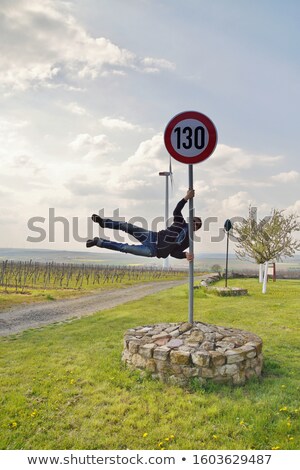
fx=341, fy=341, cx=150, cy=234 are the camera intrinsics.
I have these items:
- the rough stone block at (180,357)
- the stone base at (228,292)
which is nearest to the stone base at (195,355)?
the rough stone block at (180,357)

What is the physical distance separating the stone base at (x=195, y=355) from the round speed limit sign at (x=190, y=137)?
406 centimetres

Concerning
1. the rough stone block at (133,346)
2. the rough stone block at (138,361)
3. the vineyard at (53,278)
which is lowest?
the vineyard at (53,278)

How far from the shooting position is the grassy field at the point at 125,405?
514 centimetres

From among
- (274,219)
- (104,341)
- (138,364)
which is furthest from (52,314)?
(274,219)

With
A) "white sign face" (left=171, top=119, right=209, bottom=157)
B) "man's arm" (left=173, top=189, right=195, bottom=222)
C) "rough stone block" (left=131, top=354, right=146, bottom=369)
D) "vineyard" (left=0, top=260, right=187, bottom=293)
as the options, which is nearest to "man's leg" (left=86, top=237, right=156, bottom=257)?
"man's arm" (left=173, top=189, right=195, bottom=222)

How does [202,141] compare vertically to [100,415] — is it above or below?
above

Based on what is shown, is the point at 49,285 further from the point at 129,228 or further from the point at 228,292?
the point at 129,228

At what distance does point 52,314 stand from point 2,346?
709 centimetres

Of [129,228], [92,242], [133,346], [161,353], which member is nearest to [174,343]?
→ [161,353]

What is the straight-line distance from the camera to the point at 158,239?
7.61 m

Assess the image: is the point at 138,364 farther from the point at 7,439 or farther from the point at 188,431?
the point at 7,439

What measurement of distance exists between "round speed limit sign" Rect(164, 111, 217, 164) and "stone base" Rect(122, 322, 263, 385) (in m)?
4.06

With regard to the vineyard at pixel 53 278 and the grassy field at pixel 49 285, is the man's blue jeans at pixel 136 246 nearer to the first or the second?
the grassy field at pixel 49 285

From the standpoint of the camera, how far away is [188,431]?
17.5 ft
